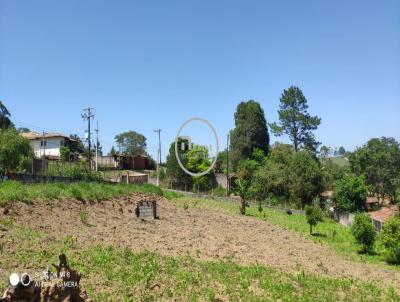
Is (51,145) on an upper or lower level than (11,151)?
upper

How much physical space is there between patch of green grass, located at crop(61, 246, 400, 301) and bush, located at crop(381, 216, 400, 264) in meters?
6.73

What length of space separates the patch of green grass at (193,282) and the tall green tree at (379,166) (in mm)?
Answer: 43377

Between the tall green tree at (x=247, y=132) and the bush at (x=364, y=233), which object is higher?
the tall green tree at (x=247, y=132)

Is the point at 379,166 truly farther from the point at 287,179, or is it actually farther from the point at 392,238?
the point at 392,238

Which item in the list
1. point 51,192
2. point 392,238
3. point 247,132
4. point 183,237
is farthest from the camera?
point 247,132

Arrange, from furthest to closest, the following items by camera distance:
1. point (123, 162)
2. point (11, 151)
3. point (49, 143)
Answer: point (123, 162)
point (49, 143)
point (11, 151)

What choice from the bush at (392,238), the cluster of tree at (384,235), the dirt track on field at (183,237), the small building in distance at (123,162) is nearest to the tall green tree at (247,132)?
the small building in distance at (123,162)

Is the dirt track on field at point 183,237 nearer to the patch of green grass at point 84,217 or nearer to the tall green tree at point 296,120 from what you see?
the patch of green grass at point 84,217

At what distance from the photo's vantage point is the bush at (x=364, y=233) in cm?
2262

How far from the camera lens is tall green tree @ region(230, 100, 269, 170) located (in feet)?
180

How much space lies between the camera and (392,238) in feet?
69.7

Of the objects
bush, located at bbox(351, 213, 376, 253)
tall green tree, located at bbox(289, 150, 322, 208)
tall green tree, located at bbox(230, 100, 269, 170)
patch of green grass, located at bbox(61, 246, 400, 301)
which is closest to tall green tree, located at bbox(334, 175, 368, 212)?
tall green tree, located at bbox(289, 150, 322, 208)

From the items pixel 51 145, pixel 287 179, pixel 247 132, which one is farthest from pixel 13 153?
pixel 247 132

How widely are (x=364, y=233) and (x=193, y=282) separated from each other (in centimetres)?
1423
